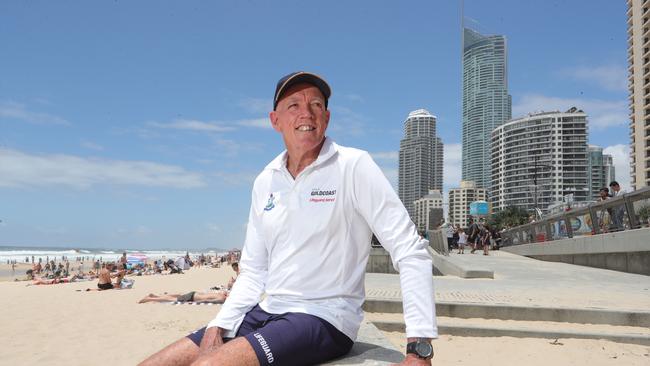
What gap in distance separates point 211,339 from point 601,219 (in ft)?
47.5

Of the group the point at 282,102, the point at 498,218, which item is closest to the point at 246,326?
the point at 282,102

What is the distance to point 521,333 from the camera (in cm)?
588

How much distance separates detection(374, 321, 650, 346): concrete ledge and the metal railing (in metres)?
7.21

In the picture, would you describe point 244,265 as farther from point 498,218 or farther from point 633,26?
point 498,218

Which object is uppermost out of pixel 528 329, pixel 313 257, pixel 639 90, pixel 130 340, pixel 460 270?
pixel 639 90

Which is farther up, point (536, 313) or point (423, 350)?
point (423, 350)

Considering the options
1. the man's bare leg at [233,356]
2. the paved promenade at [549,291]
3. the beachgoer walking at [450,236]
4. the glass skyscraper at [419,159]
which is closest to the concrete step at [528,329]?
the paved promenade at [549,291]

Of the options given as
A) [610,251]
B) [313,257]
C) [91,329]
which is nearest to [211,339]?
[313,257]

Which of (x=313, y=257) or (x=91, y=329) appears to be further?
(x=91, y=329)

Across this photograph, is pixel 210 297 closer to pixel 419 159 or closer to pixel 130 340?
pixel 130 340

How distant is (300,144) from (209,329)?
96 cm

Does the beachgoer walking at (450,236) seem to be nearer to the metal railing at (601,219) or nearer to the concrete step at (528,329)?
the metal railing at (601,219)

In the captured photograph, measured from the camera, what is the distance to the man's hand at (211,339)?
89.0 inches

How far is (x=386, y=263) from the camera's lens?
701 inches
